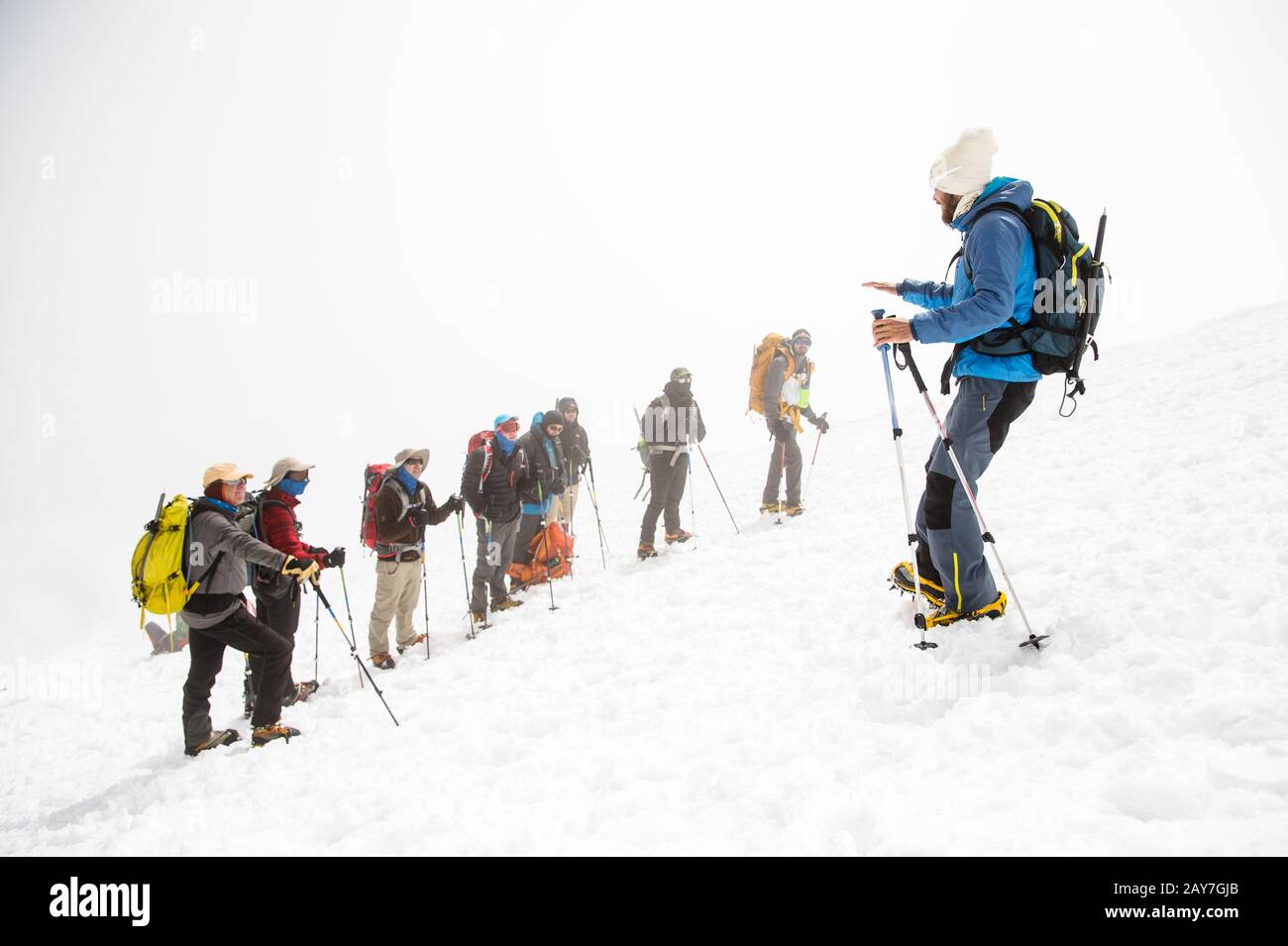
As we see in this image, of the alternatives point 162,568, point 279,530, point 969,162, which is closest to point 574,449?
point 279,530

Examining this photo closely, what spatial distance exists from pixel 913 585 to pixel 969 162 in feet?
10.8

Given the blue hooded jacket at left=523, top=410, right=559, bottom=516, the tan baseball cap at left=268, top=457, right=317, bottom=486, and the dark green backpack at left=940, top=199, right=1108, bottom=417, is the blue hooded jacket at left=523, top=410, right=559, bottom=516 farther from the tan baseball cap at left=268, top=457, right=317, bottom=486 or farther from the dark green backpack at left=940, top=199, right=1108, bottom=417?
the dark green backpack at left=940, top=199, right=1108, bottom=417

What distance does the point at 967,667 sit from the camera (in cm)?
425

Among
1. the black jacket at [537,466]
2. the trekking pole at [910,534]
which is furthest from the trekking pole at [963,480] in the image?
the black jacket at [537,466]

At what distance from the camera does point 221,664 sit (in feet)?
20.7

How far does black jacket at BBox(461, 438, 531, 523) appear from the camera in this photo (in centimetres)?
956

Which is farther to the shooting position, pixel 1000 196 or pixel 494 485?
pixel 494 485

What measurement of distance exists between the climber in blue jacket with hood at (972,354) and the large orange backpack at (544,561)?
298 inches

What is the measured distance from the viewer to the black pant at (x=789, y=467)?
35.3ft

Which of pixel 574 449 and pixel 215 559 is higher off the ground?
pixel 574 449

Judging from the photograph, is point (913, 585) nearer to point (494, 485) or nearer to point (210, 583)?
point (494, 485)
